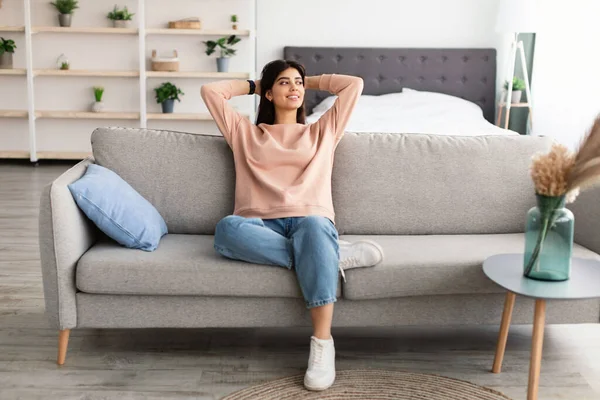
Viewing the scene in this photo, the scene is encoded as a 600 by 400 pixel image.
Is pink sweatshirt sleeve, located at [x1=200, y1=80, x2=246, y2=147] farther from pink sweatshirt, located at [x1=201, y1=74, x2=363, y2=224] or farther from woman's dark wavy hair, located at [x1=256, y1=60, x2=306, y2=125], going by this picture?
woman's dark wavy hair, located at [x1=256, y1=60, x2=306, y2=125]

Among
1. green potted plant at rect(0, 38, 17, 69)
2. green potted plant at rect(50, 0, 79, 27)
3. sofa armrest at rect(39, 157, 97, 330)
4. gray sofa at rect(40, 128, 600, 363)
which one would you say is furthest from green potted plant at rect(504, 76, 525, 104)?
sofa armrest at rect(39, 157, 97, 330)

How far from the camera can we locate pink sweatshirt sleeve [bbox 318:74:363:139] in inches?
112

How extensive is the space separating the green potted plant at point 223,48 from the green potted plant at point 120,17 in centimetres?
66

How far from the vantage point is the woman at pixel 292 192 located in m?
2.37

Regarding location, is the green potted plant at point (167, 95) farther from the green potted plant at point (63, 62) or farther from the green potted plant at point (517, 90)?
the green potted plant at point (517, 90)

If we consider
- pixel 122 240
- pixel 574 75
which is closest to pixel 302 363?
pixel 122 240

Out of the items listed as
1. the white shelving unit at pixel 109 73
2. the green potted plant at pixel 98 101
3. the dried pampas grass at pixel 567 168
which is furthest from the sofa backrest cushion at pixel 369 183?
the green potted plant at pixel 98 101

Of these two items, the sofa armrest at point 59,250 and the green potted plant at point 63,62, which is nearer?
the sofa armrest at point 59,250

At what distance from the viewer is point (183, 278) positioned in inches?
95.7

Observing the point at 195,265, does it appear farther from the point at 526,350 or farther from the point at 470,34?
the point at 470,34

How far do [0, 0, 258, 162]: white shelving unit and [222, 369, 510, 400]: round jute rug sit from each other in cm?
415

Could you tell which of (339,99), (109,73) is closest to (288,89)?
(339,99)

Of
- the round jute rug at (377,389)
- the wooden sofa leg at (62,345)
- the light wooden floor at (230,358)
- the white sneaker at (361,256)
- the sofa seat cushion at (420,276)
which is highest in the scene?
the white sneaker at (361,256)

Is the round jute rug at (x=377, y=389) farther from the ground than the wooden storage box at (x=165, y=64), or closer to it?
closer to it
